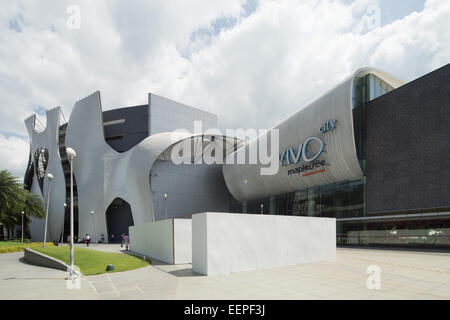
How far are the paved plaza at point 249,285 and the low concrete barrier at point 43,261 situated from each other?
1.50 meters

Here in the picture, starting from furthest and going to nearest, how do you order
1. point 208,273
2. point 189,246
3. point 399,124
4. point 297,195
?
point 297,195 < point 399,124 < point 189,246 < point 208,273

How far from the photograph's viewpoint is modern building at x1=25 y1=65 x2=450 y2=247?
75.8 ft

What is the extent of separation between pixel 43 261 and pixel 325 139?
2518cm

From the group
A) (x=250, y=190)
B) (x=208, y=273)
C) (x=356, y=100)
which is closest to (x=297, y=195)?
(x=250, y=190)

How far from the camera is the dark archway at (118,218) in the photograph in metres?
46.0

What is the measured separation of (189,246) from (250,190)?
26722 mm

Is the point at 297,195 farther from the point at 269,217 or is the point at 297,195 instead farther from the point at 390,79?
the point at 269,217

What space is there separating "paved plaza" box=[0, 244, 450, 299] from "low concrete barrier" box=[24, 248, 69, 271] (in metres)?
1.50

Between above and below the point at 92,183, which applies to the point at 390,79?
above

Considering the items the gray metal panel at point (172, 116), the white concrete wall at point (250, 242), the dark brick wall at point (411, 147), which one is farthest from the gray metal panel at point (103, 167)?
the white concrete wall at point (250, 242)

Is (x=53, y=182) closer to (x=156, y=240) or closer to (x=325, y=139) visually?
(x=156, y=240)

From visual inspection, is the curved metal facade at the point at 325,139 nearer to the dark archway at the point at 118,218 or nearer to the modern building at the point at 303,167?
the modern building at the point at 303,167

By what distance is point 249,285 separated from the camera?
Answer: 945 cm
